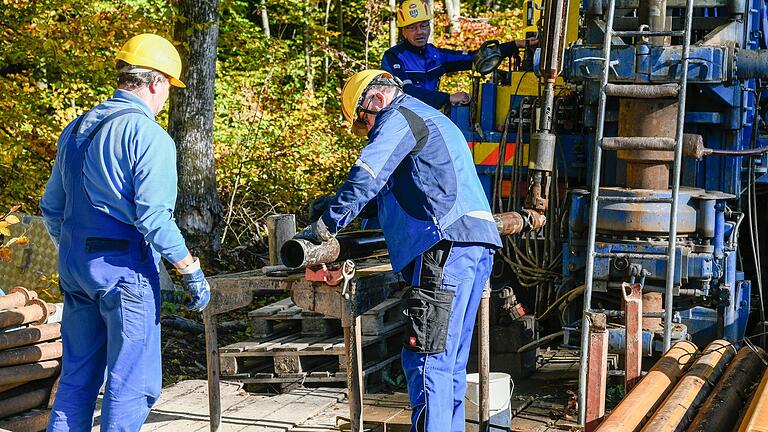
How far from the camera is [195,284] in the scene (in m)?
4.80

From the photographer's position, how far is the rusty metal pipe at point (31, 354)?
18.1 ft

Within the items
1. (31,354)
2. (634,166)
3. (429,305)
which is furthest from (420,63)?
(31,354)

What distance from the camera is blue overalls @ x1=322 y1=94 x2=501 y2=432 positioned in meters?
4.82

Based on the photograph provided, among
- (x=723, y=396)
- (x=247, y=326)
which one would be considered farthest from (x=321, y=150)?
(x=723, y=396)

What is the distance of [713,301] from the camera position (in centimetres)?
650

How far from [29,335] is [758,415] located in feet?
12.5

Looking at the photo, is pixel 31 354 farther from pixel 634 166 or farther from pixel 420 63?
pixel 420 63

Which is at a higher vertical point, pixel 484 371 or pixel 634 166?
pixel 634 166

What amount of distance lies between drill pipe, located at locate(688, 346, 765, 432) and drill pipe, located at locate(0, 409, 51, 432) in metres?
3.39

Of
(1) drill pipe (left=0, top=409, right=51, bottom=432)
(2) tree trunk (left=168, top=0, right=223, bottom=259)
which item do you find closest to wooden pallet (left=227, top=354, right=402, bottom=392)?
(1) drill pipe (left=0, top=409, right=51, bottom=432)

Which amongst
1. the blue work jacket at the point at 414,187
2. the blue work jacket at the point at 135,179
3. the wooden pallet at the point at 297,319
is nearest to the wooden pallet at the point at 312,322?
the wooden pallet at the point at 297,319

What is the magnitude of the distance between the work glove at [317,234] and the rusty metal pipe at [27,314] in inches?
70.7

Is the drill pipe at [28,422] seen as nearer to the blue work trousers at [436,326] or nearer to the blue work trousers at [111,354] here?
the blue work trousers at [111,354]

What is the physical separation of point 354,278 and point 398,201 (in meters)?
0.52
